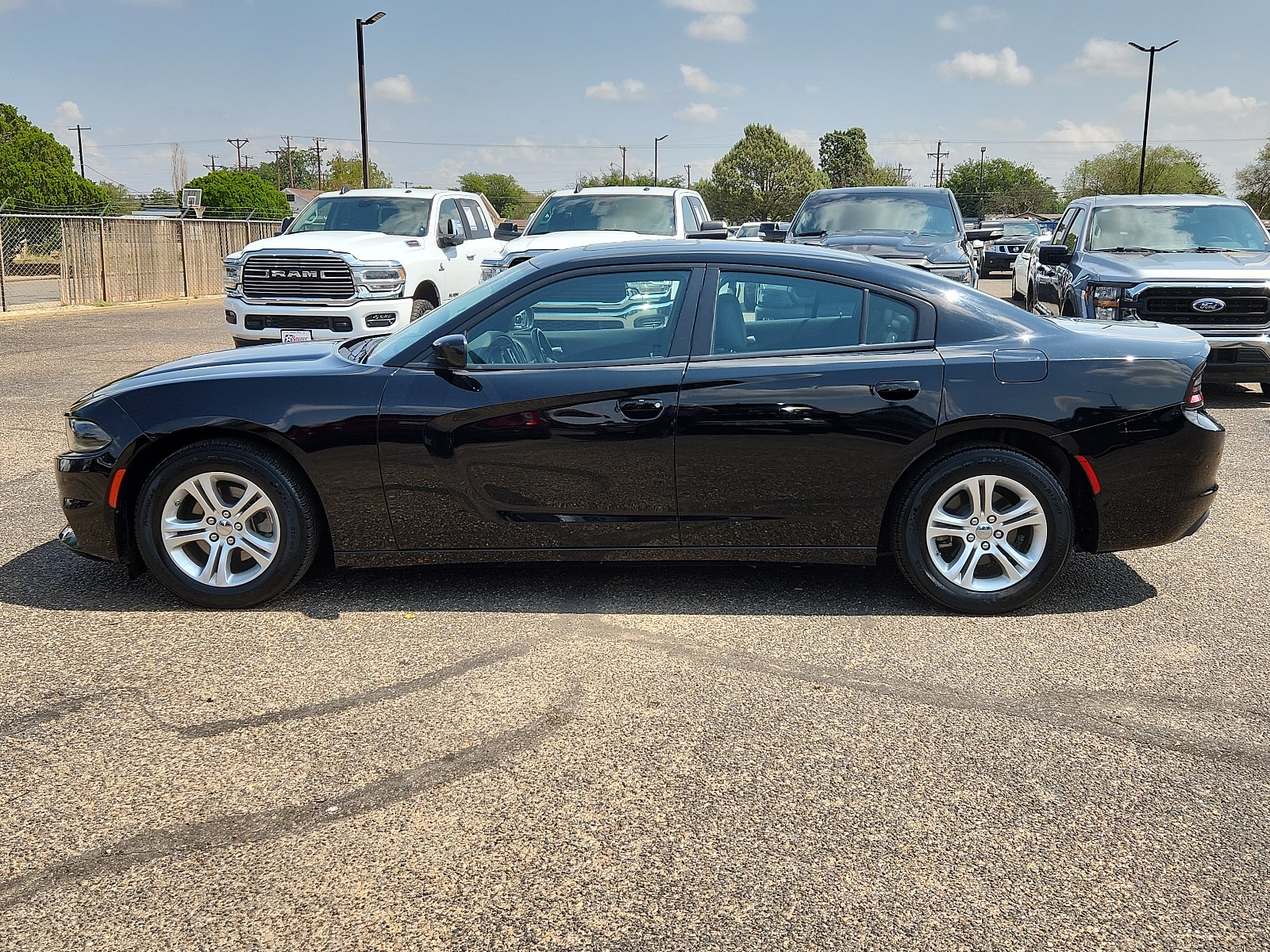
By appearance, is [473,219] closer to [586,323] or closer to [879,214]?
[879,214]

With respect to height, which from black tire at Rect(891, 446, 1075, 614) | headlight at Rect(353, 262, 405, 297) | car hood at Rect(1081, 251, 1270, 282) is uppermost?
car hood at Rect(1081, 251, 1270, 282)

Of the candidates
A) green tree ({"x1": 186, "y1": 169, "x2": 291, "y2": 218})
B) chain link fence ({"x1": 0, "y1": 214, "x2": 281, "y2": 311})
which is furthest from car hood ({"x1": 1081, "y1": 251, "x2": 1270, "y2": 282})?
green tree ({"x1": 186, "y1": 169, "x2": 291, "y2": 218})

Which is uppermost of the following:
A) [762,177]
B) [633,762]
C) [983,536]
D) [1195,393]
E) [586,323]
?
[762,177]

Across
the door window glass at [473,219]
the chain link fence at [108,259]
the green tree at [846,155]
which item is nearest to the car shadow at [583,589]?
the door window glass at [473,219]

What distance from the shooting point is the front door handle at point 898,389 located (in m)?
4.96

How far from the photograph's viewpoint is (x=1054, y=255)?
38.9 feet

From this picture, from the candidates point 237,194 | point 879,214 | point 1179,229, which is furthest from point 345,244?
point 237,194

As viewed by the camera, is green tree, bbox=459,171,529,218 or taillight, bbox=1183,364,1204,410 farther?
green tree, bbox=459,171,529,218

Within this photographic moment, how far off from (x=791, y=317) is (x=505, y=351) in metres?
1.24

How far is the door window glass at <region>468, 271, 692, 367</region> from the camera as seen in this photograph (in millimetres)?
5117

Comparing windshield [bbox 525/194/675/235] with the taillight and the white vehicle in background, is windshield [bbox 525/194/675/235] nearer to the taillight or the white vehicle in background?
the white vehicle in background

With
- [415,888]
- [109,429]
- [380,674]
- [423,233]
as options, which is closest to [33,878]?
[415,888]

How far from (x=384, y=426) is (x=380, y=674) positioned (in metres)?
1.12

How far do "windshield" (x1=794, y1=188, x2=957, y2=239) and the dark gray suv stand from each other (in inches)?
56.7
